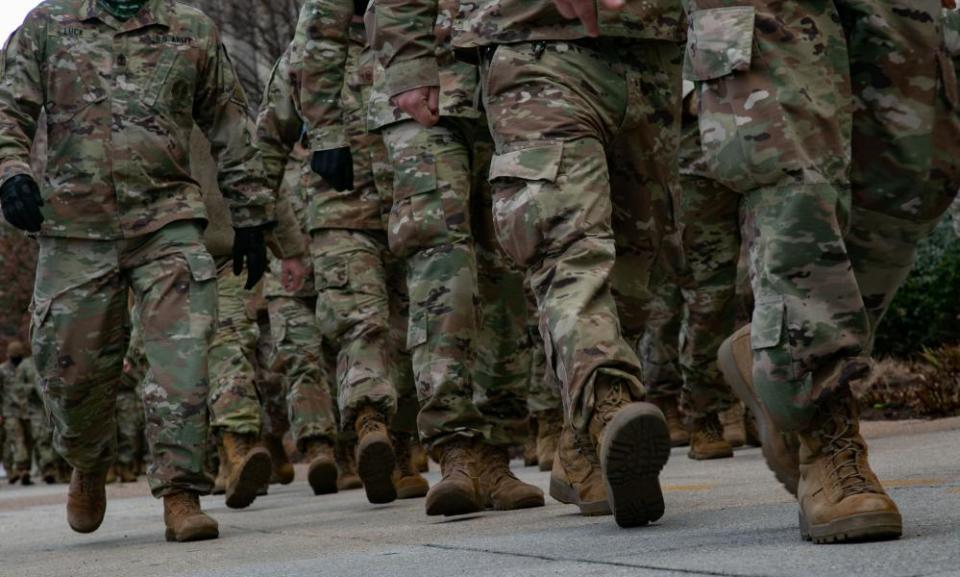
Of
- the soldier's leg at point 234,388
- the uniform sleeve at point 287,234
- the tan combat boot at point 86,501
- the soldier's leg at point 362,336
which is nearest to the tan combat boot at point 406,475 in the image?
the soldier's leg at point 362,336

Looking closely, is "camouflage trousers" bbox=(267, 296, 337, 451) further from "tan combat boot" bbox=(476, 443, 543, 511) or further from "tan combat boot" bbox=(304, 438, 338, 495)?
"tan combat boot" bbox=(476, 443, 543, 511)

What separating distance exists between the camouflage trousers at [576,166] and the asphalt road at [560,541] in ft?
1.61

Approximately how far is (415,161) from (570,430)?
4.54 ft

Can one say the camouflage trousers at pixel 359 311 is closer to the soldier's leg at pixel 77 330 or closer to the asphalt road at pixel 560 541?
the asphalt road at pixel 560 541

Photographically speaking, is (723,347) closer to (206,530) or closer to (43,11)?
(206,530)

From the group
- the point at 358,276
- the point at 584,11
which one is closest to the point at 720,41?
the point at 584,11

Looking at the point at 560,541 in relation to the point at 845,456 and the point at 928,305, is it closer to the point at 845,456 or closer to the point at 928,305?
the point at 845,456

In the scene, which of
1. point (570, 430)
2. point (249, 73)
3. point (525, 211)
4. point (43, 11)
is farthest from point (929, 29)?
point (249, 73)

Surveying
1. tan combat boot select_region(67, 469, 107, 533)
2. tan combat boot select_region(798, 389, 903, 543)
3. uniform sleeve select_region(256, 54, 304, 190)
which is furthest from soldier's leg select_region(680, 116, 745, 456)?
tan combat boot select_region(798, 389, 903, 543)

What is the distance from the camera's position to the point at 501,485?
556 cm

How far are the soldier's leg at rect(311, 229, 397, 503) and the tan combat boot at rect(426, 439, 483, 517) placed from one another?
101 centimetres

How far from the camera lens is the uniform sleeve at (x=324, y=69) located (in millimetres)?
6598

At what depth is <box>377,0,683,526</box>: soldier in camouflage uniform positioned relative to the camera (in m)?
4.07

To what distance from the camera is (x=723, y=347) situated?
4.00 metres
